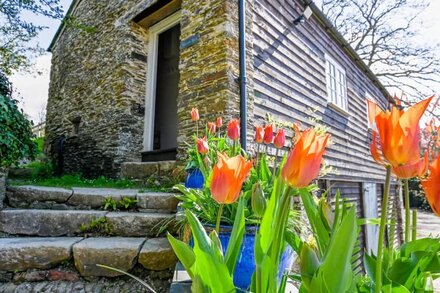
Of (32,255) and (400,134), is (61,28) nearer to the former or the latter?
(32,255)

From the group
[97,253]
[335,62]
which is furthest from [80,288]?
[335,62]

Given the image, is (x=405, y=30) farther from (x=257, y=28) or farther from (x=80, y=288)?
(x=80, y=288)

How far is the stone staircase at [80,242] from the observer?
5.05 ft

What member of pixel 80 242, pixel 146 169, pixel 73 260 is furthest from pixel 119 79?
pixel 73 260

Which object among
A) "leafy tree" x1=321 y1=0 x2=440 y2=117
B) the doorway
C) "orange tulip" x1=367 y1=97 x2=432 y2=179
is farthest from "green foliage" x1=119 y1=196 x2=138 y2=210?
"leafy tree" x1=321 y1=0 x2=440 y2=117

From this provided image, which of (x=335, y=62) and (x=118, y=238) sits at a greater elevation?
(x=335, y=62)

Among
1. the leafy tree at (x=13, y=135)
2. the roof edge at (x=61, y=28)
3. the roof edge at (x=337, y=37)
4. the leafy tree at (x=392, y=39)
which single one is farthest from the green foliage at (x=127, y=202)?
the leafy tree at (x=392, y=39)

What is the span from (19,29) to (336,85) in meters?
6.39

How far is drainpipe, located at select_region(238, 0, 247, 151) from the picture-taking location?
2701mm

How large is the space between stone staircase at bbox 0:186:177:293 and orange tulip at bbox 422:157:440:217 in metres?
1.40

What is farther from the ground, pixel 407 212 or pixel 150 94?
pixel 150 94

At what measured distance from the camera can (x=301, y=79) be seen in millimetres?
4219

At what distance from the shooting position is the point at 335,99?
18.0 ft

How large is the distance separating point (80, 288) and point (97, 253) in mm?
196
